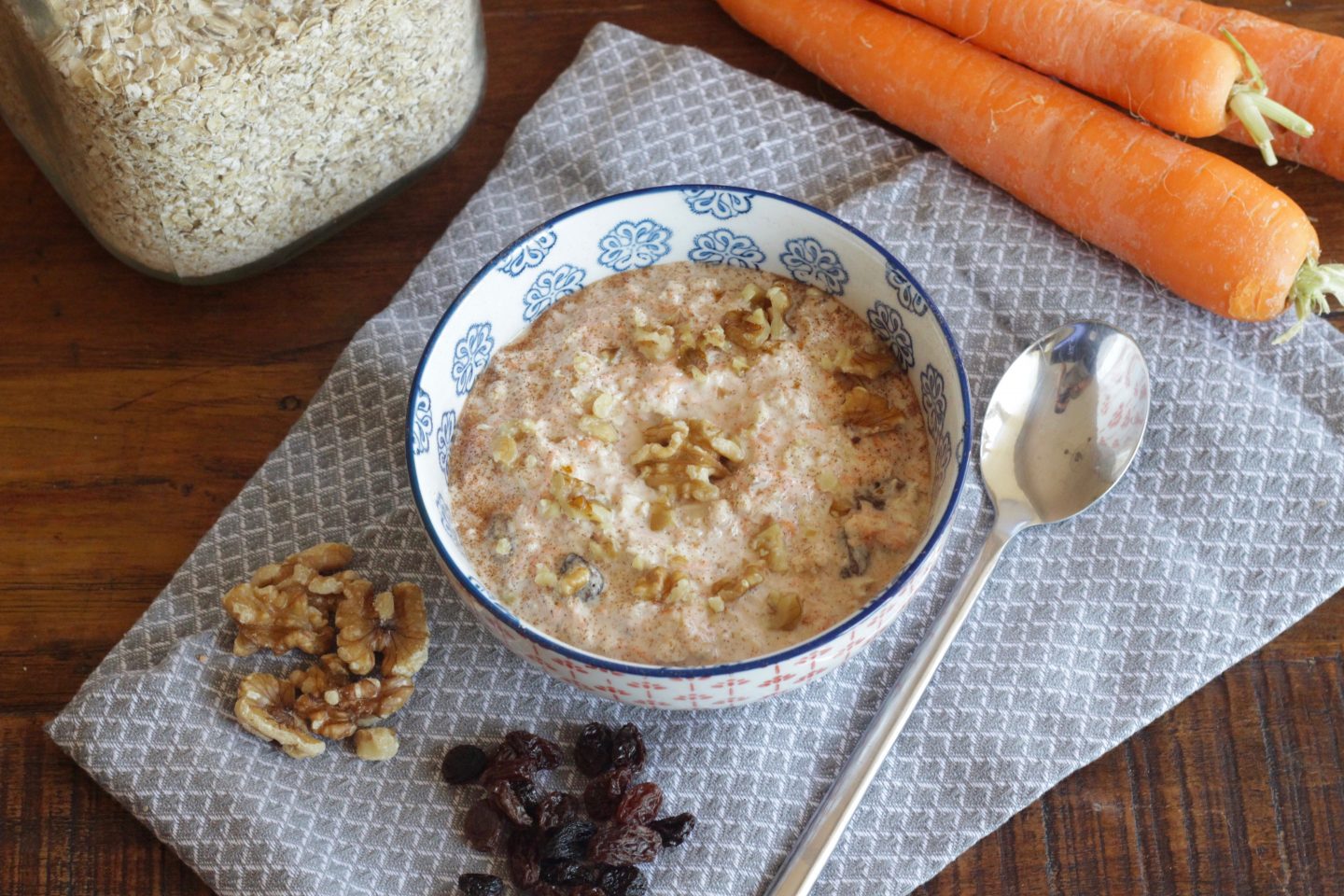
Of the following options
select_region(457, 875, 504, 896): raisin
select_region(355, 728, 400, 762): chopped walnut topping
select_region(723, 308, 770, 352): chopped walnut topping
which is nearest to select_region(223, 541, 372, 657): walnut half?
select_region(355, 728, 400, 762): chopped walnut topping

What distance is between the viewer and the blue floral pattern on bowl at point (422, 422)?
1.49 meters

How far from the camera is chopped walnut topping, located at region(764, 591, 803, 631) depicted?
144cm

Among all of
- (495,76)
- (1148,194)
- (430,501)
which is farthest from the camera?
(495,76)

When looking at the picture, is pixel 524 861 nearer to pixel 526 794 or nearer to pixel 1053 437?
pixel 526 794

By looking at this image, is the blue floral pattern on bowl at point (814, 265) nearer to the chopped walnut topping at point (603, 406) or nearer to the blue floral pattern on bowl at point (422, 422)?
the chopped walnut topping at point (603, 406)

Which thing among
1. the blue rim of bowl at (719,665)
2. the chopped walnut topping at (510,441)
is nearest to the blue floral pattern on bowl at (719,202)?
the blue rim of bowl at (719,665)

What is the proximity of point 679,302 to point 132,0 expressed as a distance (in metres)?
0.73

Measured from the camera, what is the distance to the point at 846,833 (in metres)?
1.52

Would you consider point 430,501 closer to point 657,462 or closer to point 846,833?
point 657,462

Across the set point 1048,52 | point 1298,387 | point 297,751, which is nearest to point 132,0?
point 297,751

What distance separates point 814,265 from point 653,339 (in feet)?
0.76

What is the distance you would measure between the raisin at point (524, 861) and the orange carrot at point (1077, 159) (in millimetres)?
1133

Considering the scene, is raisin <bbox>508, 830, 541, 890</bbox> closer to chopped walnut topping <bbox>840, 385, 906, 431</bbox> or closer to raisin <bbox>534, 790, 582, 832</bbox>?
raisin <bbox>534, 790, 582, 832</bbox>

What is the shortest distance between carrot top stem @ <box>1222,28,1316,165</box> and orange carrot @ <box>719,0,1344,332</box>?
0.06 m
